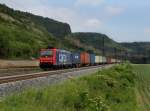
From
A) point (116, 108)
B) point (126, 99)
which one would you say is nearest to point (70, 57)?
point (126, 99)

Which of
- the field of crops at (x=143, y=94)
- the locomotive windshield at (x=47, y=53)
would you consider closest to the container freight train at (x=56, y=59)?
the locomotive windshield at (x=47, y=53)

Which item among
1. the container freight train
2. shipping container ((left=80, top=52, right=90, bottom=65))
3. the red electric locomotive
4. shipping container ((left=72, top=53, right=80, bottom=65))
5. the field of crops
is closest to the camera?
the field of crops

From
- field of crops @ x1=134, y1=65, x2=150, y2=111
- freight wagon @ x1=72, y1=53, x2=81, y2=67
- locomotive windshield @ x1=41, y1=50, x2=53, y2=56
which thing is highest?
locomotive windshield @ x1=41, y1=50, x2=53, y2=56

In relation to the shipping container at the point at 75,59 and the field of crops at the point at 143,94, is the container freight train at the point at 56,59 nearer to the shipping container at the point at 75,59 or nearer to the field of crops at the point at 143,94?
the shipping container at the point at 75,59

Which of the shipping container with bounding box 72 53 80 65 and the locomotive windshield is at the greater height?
the locomotive windshield

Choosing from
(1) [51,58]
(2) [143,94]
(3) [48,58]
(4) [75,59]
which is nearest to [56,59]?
(1) [51,58]

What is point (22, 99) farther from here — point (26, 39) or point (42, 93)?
point (26, 39)

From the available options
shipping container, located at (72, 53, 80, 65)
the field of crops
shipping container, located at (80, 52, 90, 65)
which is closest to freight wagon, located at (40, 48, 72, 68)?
the field of crops

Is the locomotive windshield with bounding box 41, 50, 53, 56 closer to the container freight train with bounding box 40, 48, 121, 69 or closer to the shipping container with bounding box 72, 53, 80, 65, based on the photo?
the container freight train with bounding box 40, 48, 121, 69

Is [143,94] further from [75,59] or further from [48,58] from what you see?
[75,59]

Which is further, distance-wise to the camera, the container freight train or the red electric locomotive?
the container freight train

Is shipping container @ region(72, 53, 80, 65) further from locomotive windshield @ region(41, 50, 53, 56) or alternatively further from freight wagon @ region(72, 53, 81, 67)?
locomotive windshield @ region(41, 50, 53, 56)

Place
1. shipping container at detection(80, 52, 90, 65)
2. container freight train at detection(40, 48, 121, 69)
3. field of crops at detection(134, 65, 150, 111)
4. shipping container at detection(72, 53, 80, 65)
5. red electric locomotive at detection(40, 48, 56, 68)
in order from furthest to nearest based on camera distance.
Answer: shipping container at detection(80, 52, 90, 65) → shipping container at detection(72, 53, 80, 65) → container freight train at detection(40, 48, 121, 69) → red electric locomotive at detection(40, 48, 56, 68) → field of crops at detection(134, 65, 150, 111)

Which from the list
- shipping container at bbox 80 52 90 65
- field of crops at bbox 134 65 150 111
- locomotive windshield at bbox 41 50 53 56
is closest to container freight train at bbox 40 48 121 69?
locomotive windshield at bbox 41 50 53 56
